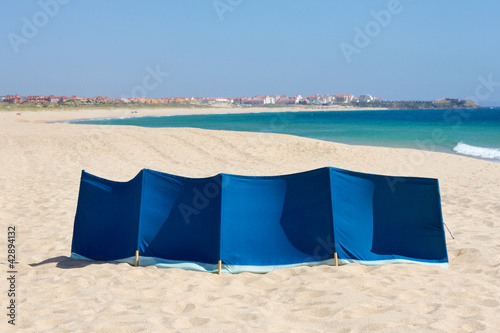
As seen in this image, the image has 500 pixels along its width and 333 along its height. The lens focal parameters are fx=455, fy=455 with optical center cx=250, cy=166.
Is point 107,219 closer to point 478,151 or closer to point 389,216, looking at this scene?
point 389,216

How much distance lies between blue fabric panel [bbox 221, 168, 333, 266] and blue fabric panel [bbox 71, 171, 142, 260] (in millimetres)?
1314

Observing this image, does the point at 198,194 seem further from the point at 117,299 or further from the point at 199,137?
the point at 199,137

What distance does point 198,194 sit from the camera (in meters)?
6.09

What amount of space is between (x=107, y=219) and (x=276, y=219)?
2.42 meters

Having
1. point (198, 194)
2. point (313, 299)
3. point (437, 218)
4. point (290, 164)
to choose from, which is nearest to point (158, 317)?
point (313, 299)

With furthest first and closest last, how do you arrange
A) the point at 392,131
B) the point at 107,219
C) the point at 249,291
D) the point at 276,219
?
the point at 392,131, the point at 107,219, the point at 276,219, the point at 249,291

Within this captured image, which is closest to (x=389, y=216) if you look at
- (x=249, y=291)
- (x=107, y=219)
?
(x=249, y=291)

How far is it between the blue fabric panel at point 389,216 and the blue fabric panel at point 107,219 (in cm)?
276

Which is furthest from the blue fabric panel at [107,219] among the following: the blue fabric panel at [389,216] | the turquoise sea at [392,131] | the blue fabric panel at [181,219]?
the turquoise sea at [392,131]

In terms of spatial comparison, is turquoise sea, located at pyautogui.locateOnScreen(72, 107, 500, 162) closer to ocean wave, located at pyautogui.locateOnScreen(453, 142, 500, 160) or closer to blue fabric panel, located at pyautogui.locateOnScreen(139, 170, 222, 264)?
ocean wave, located at pyautogui.locateOnScreen(453, 142, 500, 160)

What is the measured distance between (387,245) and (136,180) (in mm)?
3561

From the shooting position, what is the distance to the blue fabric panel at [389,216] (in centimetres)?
608

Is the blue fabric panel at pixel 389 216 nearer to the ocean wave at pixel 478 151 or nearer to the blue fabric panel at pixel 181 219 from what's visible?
the blue fabric panel at pixel 181 219

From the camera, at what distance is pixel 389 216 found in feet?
20.3
